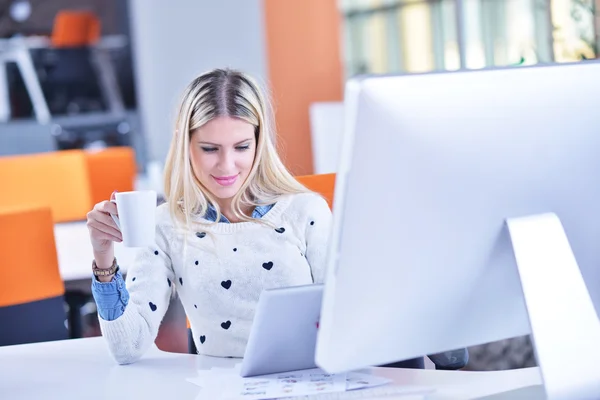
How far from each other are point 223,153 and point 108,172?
2.86 m

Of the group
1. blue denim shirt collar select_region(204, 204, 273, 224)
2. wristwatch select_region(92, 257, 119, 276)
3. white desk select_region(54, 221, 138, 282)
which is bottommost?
white desk select_region(54, 221, 138, 282)

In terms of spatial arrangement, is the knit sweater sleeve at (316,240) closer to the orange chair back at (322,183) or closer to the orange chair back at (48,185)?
the orange chair back at (322,183)

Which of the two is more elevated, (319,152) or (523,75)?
(523,75)

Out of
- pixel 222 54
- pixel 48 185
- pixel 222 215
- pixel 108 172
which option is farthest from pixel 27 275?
pixel 222 54

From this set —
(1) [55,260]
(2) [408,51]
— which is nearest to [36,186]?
(1) [55,260]

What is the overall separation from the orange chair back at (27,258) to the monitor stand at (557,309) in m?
1.39

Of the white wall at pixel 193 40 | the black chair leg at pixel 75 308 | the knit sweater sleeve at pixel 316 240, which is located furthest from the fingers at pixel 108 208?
the white wall at pixel 193 40

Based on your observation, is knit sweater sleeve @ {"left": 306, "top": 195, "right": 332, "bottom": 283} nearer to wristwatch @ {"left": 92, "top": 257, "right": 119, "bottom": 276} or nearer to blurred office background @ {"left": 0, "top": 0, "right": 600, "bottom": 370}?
wristwatch @ {"left": 92, "top": 257, "right": 119, "bottom": 276}

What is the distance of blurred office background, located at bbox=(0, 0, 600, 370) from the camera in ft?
15.4

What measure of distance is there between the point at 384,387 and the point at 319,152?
3784 millimetres

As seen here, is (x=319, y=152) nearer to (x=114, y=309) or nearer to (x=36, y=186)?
(x=36, y=186)

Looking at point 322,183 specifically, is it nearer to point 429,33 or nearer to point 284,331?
point 284,331

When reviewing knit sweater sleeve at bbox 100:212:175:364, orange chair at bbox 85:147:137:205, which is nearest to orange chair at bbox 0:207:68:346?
knit sweater sleeve at bbox 100:212:175:364

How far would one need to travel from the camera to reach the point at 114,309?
159 centimetres
